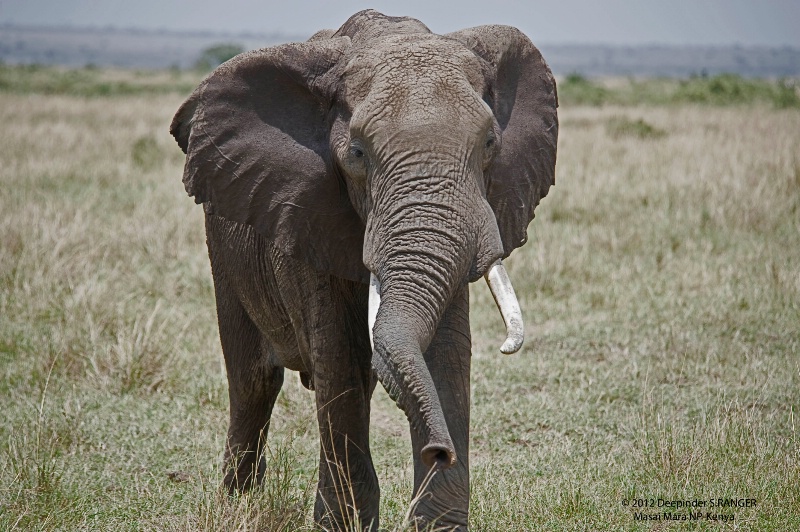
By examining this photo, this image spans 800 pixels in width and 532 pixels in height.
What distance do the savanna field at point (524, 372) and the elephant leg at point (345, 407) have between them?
0.20 meters

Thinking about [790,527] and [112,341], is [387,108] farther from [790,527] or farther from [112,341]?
[112,341]

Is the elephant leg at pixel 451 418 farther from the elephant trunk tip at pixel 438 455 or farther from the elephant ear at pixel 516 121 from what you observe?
the elephant trunk tip at pixel 438 455

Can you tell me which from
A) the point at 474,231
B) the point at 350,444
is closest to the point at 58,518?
the point at 350,444

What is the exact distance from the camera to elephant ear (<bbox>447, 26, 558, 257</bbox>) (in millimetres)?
3623

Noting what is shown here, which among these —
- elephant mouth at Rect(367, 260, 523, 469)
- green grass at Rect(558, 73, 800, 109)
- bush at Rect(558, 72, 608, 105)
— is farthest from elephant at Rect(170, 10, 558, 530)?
bush at Rect(558, 72, 608, 105)

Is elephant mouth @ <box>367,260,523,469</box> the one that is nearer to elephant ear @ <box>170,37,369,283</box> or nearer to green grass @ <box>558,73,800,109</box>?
elephant ear @ <box>170,37,369,283</box>

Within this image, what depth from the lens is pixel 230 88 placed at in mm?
3691

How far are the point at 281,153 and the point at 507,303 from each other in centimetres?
101

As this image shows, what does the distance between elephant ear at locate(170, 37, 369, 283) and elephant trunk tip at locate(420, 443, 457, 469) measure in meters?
0.91

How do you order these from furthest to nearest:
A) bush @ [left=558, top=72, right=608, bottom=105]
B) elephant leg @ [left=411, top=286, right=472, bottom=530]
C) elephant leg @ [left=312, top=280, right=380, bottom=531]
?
bush @ [left=558, top=72, right=608, bottom=105], elephant leg @ [left=312, top=280, right=380, bottom=531], elephant leg @ [left=411, top=286, right=472, bottom=530]

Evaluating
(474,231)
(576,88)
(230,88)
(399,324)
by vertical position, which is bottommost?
(576,88)

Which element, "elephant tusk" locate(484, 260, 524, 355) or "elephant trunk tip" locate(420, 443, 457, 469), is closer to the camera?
"elephant trunk tip" locate(420, 443, 457, 469)

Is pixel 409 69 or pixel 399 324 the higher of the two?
pixel 409 69

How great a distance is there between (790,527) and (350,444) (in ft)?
6.02
